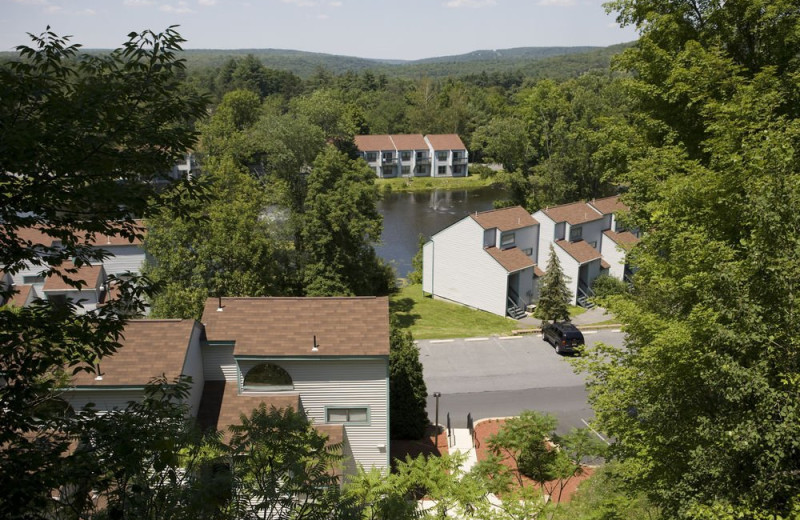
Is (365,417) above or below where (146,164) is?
below

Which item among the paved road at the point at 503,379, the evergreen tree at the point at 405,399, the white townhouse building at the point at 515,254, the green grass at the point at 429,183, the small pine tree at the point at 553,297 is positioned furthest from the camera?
the green grass at the point at 429,183

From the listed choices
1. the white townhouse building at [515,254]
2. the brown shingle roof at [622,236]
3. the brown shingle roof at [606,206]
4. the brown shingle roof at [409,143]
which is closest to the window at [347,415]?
the white townhouse building at [515,254]

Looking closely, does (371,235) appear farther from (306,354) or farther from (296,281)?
(306,354)

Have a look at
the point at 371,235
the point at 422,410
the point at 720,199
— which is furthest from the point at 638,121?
the point at 371,235

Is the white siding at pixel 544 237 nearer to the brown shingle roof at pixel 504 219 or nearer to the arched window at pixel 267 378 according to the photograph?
the brown shingle roof at pixel 504 219

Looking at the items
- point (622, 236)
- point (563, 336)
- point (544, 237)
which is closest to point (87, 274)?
point (563, 336)

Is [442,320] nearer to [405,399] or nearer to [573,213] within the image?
[573,213]

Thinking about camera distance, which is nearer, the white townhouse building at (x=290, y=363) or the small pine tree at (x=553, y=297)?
the white townhouse building at (x=290, y=363)
